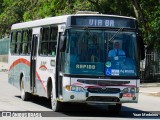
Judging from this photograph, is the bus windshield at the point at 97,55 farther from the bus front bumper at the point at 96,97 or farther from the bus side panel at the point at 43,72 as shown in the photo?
the bus side panel at the point at 43,72

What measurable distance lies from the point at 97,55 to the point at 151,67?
20215mm

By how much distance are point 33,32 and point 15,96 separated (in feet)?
13.2

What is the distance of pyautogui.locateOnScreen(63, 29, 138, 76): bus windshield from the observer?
15.7m

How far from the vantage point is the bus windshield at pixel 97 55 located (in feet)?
51.5

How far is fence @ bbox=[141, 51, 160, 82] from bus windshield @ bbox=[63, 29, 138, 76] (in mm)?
19531

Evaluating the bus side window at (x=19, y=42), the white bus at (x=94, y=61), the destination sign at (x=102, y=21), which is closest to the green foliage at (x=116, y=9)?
the bus side window at (x=19, y=42)

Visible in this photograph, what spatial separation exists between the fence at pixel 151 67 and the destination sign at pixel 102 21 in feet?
63.4

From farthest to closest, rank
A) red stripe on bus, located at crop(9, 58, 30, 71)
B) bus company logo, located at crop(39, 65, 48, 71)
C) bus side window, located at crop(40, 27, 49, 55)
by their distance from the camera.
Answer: red stripe on bus, located at crop(9, 58, 30, 71), bus side window, located at crop(40, 27, 49, 55), bus company logo, located at crop(39, 65, 48, 71)

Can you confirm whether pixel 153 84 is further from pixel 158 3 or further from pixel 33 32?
pixel 33 32

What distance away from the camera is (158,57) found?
35438 millimetres

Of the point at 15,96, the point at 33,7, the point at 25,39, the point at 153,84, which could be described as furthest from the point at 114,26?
the point at 33,7

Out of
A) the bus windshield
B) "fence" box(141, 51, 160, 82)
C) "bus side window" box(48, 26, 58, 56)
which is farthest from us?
"fence" box(141, 51, 160, 82)

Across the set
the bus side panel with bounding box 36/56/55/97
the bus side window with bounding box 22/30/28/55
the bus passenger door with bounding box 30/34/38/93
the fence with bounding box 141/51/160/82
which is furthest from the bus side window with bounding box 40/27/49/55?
the fence with bounding box 141/51/160/82

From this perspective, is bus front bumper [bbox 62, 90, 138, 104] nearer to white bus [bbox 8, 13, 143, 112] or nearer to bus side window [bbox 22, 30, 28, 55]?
white bus [bbox 8, 13, 143, 112]
